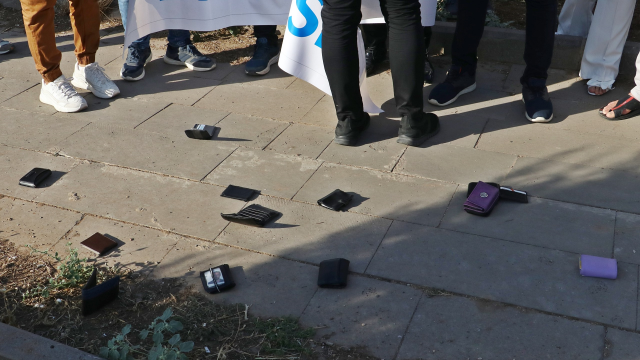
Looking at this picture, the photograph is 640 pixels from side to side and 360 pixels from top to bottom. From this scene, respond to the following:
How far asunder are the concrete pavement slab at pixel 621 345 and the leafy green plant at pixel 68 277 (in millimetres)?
2390

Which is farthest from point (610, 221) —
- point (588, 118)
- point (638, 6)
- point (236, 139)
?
point (638, 6)

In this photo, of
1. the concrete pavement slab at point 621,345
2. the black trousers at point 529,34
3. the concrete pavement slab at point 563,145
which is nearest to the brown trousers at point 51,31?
the black trousers at point 529,34

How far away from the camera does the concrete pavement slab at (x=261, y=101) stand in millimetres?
4699

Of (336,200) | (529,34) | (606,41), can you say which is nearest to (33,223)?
(336,200)

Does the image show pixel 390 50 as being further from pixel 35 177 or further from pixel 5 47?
pixel 5 47

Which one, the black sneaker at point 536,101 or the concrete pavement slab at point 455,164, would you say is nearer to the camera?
the concrete pavement slab at point 455,164

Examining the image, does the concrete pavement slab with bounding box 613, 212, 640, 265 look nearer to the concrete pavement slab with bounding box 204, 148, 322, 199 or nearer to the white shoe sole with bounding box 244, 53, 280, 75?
the concrete pavement slab with bounding box 204, 148, 322, 199

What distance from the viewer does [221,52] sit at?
591 centimetres

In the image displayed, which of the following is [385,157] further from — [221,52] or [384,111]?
[221,52]

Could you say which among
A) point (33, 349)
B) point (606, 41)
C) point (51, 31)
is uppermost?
point (51, 31)

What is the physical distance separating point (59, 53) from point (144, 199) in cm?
196

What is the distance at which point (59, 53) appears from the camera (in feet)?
16.2

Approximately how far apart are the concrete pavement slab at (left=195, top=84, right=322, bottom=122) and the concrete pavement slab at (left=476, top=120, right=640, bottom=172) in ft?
4.60

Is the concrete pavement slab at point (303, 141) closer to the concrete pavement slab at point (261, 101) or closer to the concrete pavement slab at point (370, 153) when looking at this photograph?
the concrete pavement slab at point (370, 153)
